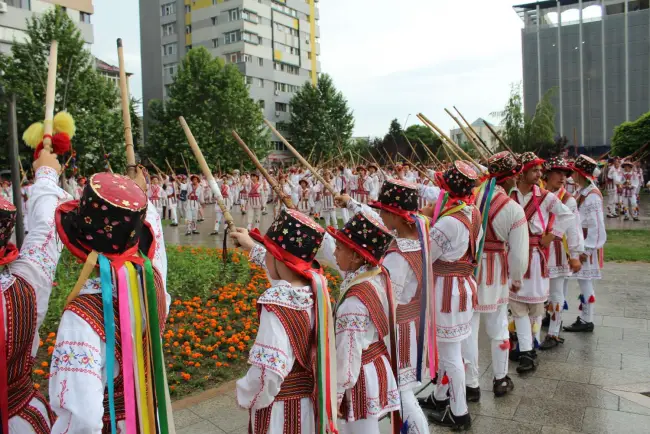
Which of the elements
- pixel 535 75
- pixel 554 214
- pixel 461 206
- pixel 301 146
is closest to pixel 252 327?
pixel 461 206

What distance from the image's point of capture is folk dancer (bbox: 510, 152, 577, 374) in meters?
5.68

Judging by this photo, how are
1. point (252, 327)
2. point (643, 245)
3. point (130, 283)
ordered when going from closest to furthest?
point (130, 283) → point (252, 327) → point (643, 245)

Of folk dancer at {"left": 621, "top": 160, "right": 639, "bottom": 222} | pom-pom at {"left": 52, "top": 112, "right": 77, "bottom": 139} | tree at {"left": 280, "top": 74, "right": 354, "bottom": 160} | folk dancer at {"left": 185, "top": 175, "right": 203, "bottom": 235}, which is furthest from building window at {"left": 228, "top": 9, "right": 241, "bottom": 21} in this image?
pom-pom at {"left": 52, "top": 112, "right": 77, "bottom": 139}

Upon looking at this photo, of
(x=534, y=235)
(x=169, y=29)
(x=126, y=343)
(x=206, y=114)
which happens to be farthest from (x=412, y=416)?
(x=169, y=29)

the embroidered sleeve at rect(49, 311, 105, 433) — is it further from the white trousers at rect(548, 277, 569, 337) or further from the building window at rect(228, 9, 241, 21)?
the building window at rect(228, 9, 241, 21)

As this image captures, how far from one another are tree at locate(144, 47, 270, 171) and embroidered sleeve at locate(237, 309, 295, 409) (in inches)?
1474

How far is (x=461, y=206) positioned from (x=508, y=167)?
46.3 inches

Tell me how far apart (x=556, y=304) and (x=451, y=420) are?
2.68 metres

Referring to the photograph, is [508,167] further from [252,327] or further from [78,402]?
[78,402]

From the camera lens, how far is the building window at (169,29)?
192 ft

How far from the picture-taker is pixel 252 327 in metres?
6.63

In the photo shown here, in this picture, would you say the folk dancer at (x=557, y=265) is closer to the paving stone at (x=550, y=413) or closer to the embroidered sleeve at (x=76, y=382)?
the paving stone at (x=550, y=413)

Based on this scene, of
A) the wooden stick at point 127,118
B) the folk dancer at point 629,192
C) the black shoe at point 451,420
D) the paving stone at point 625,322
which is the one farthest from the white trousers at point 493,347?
the folk dancer at point 629,192

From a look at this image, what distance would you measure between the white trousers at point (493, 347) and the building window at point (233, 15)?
55.4m
